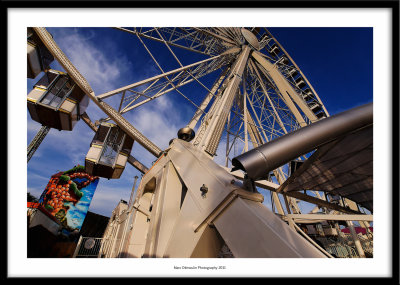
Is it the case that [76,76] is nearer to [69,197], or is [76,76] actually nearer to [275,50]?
[275,50]

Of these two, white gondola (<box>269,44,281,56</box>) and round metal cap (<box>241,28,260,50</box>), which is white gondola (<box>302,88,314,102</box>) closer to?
white gondola (<box>269,44,281,56</box>)

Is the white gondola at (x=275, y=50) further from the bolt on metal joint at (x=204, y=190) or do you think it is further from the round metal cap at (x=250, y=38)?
the bolt on metal joint at (x=204, y=190)

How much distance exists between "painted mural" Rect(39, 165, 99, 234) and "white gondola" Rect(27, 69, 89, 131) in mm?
14219

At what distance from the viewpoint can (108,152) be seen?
720 cm

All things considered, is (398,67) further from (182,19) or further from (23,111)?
(23,111)

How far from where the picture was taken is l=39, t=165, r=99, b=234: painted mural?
16.4 metres

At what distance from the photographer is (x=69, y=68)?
6082 mm

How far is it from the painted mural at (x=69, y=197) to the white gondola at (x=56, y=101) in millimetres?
14219

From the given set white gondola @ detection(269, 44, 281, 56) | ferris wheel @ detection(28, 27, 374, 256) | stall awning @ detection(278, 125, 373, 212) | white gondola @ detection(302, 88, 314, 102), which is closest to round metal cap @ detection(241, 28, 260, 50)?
ferris wheel @ detection(28, 27, 374, 256)

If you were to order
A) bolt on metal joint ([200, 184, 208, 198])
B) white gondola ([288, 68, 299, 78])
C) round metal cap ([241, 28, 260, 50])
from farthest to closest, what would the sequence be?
white gondola ([288, 68, 299, 78]) < round metal cap ([241, 28, 260, 50]) < bolt on metal joint ([200, 184, 208, 198])

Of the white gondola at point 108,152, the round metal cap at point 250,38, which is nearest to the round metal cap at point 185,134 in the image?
the white gondola at point 108,152

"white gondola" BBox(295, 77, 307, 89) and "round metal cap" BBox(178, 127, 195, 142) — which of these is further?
"white gondola" BBox(295, 77, 307, 89)

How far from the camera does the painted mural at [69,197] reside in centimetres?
1638
